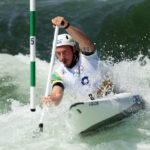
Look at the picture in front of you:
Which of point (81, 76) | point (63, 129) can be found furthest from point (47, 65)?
point (81, 76)

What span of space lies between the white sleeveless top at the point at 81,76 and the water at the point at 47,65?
0.50 metres

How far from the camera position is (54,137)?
525 centimetres

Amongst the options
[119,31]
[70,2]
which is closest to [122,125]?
[119,31]

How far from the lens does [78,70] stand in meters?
5.26

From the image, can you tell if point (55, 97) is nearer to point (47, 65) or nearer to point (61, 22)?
point (61, 22)

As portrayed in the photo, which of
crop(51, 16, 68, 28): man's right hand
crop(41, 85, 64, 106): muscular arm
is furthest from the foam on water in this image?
crop(51, 16, 68, 28): man's right hand

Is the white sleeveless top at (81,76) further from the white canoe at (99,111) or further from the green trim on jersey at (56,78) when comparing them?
the white canoe at (99,111)

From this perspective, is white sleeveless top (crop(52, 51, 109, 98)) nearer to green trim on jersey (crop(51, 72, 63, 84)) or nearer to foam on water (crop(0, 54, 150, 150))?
green trim on jersey (crop(51, 72, 63, 84))

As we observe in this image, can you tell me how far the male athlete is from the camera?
5.11 m

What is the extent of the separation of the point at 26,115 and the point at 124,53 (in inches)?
196

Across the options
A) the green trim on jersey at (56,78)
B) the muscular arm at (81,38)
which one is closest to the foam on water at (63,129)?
the green trim on jersey at (56,78)

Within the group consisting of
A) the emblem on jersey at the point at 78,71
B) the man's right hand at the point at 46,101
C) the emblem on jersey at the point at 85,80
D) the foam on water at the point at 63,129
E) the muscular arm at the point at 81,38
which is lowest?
the foam on water at the point at 63,129

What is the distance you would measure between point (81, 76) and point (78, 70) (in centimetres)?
10

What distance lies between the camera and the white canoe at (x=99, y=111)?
4891mm
